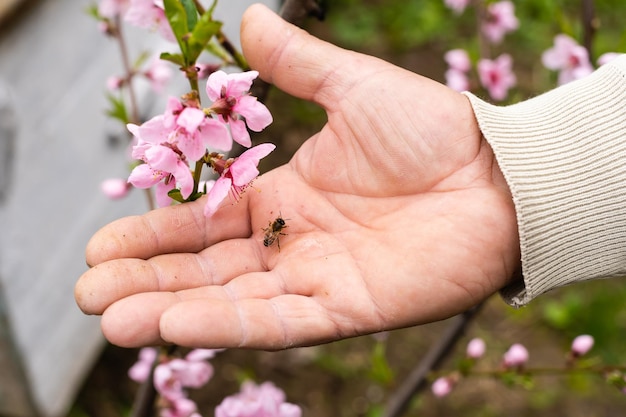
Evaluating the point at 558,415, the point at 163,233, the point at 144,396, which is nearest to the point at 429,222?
the point at 163,233

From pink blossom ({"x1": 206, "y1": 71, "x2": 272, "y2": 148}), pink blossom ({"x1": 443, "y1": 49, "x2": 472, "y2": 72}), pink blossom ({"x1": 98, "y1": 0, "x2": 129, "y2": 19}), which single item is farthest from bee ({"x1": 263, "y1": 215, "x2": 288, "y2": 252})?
pink blossom ({"x1": 443, "y1": 49, "x2": 472, "y2": 72})

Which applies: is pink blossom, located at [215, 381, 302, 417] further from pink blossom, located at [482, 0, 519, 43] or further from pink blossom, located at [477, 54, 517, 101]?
pink blossom, located at [482, 0, 519, 43]

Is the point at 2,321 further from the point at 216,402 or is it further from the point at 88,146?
the point at 216,402

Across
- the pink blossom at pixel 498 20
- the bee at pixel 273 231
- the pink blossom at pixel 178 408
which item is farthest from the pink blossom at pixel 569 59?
the pink blossom at pixel 178 408

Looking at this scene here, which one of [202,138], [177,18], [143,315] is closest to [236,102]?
[202,138]

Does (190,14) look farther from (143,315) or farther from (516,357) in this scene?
(516,357)

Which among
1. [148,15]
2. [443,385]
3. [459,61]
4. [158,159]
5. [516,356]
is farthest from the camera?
[459,61]

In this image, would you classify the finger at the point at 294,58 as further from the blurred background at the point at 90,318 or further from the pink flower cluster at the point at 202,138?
the blurred background at the point at 90,318
